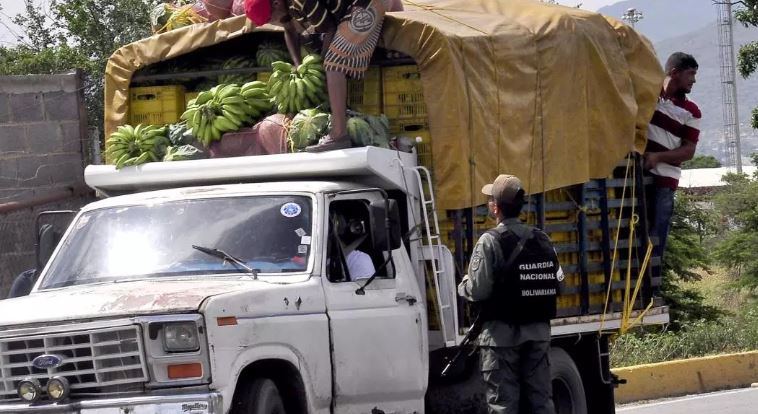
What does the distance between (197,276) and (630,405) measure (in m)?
6.99

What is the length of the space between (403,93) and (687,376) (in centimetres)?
662

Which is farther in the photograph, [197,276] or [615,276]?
[615,276]

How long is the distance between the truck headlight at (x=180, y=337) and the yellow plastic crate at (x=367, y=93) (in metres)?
2.93

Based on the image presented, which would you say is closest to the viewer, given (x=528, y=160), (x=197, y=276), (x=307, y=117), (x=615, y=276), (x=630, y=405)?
(x=197, y=276)

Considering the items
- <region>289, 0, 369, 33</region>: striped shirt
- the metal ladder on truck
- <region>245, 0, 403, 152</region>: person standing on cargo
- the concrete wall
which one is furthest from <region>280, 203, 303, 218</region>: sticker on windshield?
the concrete wall

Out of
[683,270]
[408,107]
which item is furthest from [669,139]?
[683,270]

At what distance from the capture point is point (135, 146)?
930 cm

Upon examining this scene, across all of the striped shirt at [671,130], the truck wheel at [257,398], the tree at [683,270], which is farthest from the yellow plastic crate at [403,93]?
the tree at [683,270]

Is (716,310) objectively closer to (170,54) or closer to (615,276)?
(615,276)

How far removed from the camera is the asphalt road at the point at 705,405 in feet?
40.4

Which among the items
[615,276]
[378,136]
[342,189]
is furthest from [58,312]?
[615,276]

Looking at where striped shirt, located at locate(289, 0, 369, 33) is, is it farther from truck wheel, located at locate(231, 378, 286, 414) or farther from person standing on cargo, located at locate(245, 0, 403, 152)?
truck wheel, located at locate(231, 378, 286, 414)

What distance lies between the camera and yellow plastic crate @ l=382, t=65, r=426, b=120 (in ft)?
29.6

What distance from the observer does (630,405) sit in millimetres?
13461
